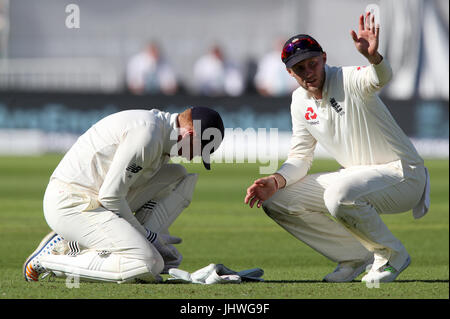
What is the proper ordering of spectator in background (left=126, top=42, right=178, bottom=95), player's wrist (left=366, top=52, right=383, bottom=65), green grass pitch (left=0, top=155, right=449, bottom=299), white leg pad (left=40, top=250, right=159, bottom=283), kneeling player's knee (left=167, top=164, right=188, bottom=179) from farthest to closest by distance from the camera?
spectator in background (left=126, top=42, right=178, bottom=95) < kneeling player's knee (left=167, top=164, right=188, bottom=179) < white leg pad (left=40, top=250, right=159, bottom=283) < player's wrist (left=366, top=52, right=383, bottom=65) < green grass pitch (left=0, top=155, right=449, bottom=299)

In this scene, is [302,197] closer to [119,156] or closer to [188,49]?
[119,156]

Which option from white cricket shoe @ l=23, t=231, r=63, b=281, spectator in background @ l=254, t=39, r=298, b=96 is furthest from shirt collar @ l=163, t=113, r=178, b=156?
spectator in background @ l=254, t=39, r=298, b=96

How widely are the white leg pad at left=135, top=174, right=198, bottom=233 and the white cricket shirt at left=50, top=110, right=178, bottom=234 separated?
0.41 metres

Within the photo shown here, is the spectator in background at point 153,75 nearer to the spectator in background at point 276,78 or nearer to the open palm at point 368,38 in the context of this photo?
the spectator in background at point 276,78

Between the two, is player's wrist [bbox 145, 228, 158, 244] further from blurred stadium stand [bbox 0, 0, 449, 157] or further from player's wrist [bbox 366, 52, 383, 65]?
blurred stadium stand [bbox 0, 0, 449, 157]

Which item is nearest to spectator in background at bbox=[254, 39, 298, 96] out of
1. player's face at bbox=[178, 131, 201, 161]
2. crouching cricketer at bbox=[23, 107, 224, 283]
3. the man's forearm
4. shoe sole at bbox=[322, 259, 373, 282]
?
the man's forearm

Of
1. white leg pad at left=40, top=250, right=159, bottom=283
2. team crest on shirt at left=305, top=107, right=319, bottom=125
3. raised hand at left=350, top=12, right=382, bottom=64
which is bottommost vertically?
white leg pad at left=40, top=250, right=159, bottom=283

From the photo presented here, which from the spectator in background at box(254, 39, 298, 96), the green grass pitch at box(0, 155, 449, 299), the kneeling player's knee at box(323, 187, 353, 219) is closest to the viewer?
the green grass pitch at box(0, 155, 449, 299)

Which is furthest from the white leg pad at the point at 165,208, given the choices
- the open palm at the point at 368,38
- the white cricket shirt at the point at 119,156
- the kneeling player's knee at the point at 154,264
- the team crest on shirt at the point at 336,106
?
the open palm at the point at 368,38

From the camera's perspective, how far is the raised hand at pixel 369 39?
524 cm

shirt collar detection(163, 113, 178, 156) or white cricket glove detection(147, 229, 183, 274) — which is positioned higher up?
shirt collar detection(163, 113, 178, 156)

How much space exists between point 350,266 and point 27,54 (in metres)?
19.2

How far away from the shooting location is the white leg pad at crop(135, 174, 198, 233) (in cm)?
604

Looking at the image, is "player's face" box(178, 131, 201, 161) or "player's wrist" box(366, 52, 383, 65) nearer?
"player's wrist" box(366, 52, 383, 65)
